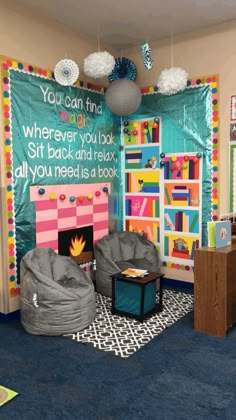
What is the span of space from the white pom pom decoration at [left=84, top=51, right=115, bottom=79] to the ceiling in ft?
1.08

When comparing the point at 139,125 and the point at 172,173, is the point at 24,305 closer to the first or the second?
the point at 172,173

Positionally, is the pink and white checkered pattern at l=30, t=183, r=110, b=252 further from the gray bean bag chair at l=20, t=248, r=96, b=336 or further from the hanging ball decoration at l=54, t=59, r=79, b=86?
the hanging ball decoration at l=54, t=59, r=79, b=86

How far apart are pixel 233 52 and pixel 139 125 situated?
49.7 inches

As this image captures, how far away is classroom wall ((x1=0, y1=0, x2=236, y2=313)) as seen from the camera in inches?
132

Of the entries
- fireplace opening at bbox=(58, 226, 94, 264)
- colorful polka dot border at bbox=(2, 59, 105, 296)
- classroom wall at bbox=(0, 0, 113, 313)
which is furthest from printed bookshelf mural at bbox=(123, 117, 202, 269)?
colorful polka dot border at bbox=(2, 59, 105, 296)

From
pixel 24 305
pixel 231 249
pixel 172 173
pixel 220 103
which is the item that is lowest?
pixel 24 305

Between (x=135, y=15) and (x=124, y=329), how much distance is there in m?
2.81

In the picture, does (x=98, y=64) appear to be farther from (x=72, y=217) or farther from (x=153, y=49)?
(x=72, y=217)

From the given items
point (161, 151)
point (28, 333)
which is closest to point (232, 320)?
point (28, 333)

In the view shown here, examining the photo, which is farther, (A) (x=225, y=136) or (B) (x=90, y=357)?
(A) (x=225, y=136)

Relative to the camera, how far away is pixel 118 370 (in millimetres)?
2531

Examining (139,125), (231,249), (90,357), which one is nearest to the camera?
(90,357)

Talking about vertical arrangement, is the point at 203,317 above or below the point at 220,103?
below

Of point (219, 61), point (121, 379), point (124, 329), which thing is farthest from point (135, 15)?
point (121, 379)
